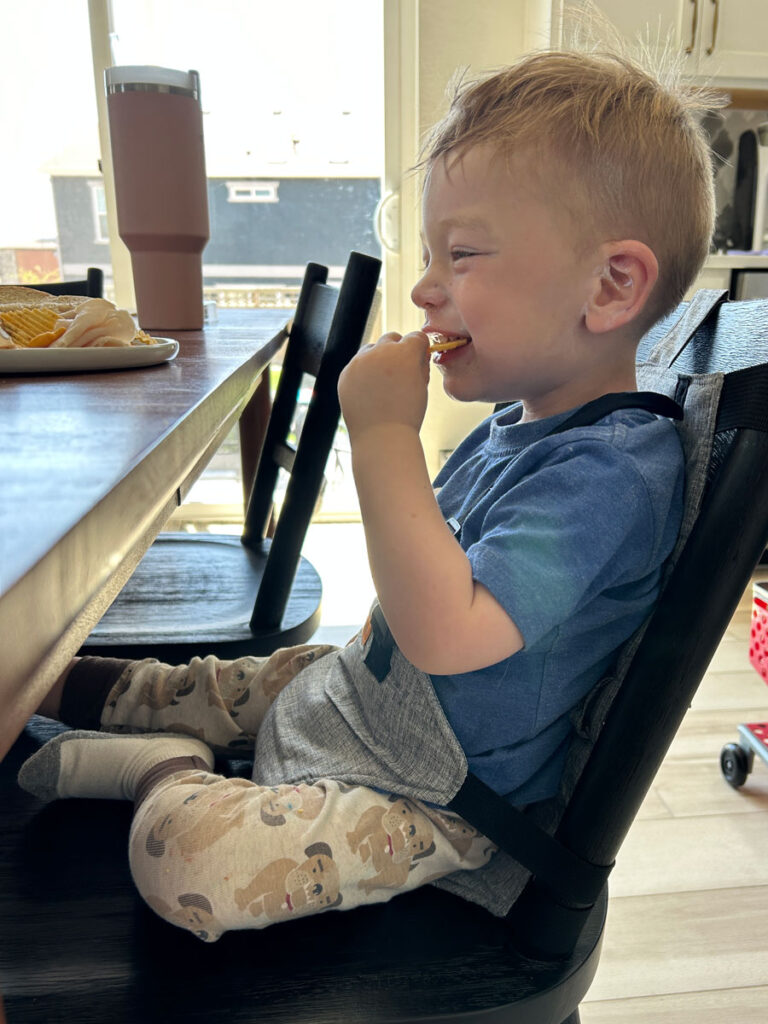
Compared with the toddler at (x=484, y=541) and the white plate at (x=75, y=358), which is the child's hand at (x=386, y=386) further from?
the white plate at (x=75, y=358)

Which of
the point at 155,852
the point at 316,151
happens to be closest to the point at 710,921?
the point at 155,852

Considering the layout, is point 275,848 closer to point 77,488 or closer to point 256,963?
point 256,963

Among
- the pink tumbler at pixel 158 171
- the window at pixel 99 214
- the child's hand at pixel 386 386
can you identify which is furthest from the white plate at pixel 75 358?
the window at pixel 99 214

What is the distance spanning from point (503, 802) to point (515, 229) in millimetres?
420

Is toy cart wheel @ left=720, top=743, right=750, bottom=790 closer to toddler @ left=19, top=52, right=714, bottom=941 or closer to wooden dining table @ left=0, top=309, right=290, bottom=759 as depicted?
toddler @ left=19, top=52, right=714, bottom=941

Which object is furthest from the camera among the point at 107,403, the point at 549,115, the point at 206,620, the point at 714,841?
the point at 714,841

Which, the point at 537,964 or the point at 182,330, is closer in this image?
the point at 537,964

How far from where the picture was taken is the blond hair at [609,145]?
62cm

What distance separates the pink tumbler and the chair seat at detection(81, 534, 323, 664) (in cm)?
39

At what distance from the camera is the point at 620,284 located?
24.9 inches

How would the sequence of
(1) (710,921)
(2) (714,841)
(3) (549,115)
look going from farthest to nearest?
(2) (714,841), (1) (710,921), (3) (549,115)

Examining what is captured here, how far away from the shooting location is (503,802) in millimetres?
556

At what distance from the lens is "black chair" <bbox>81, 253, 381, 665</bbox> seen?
901 mm

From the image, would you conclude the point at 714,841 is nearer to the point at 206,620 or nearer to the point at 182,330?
the point at 206,620
